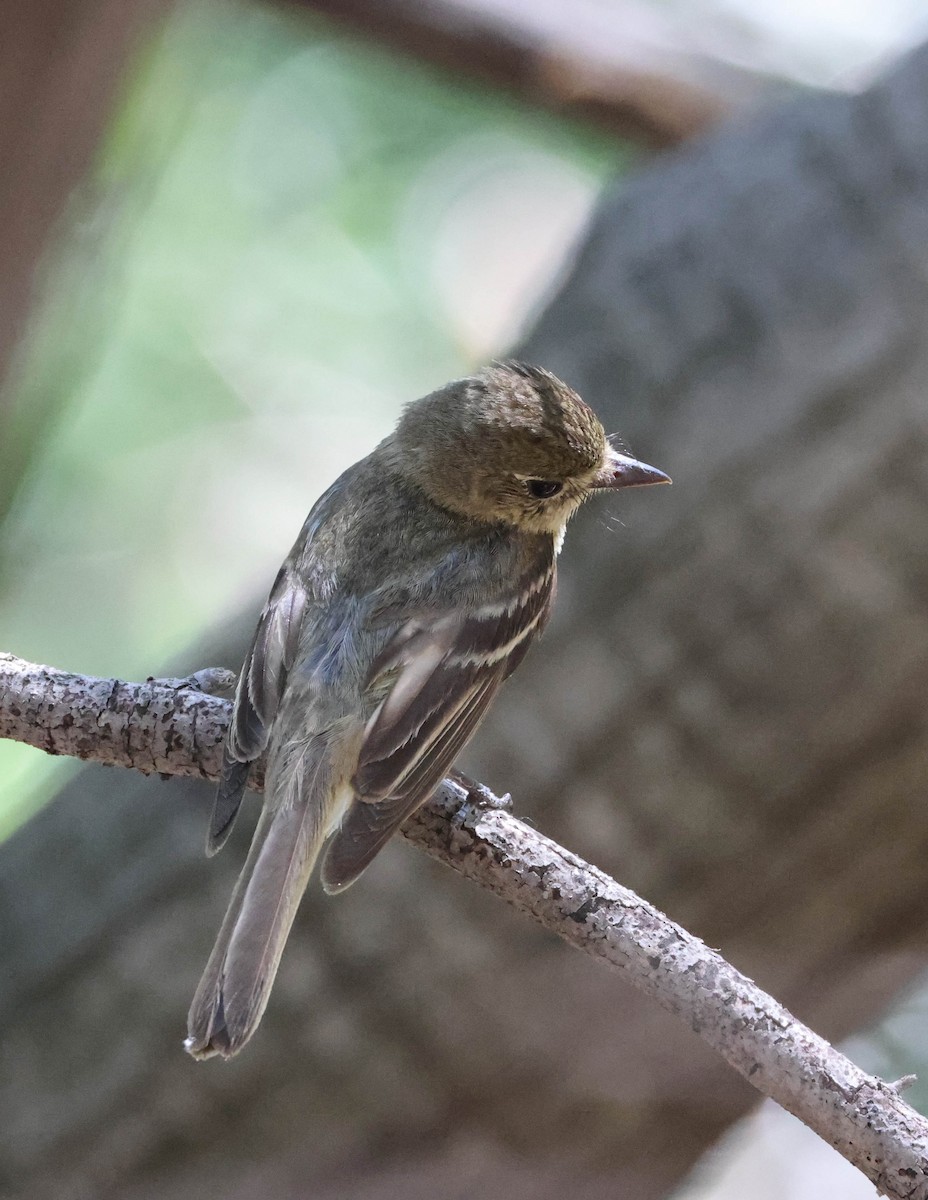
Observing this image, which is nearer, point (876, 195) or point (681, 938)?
point (681, 938)

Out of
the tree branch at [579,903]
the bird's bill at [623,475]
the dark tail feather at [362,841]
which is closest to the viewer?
the tree branch at [579,903]

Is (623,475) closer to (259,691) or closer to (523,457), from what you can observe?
(523,457)

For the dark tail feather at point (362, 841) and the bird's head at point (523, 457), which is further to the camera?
the bird's head at point (523, 457)

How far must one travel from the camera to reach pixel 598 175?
25.0ft

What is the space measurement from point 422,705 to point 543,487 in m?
0.65

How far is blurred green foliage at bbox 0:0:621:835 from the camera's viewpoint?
6.64 m

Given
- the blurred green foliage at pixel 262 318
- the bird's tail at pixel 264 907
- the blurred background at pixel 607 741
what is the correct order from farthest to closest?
the blurred green foliage at pixel 262 318 < the blurred background at pixel 607 741 < the bird's tail at pixel 264 907

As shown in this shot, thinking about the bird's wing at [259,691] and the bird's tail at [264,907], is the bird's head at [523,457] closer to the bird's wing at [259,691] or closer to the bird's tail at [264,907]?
the bird's wing at [259,691]

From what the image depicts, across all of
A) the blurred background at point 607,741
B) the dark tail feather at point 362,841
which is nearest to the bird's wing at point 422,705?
the dark tail feather at point 362,841

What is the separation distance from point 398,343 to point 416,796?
16.3ft

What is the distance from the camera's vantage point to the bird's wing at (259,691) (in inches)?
97.5

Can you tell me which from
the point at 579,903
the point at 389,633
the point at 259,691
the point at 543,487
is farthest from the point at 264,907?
the point at 543,487

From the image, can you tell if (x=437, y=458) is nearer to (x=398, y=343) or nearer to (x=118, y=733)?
(x=118, y=733)

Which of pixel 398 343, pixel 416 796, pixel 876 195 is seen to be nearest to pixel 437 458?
pixel 416 796
